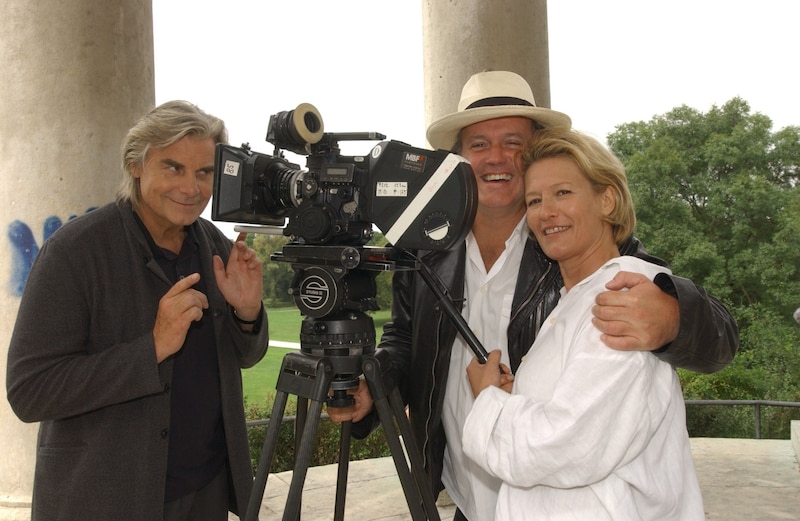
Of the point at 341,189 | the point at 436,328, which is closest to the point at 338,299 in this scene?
the point at 341,189

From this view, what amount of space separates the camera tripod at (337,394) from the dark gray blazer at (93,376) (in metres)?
0.36

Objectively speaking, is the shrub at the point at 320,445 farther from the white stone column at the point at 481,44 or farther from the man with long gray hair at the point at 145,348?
the man with long gray hair at the point at 145,348

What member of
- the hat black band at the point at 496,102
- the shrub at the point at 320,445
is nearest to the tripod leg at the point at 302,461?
the hat black band at the point at 496,102

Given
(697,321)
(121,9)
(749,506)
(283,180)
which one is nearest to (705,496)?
(749,506)

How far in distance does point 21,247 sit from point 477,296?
220 centimetres

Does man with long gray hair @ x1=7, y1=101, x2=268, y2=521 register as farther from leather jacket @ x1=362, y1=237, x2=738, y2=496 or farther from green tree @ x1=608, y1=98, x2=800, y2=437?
green tree @ x1=608, y1=98, x2=800, y2=437

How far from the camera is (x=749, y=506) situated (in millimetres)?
4262

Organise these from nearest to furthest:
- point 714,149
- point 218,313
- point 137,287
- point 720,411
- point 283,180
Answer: point 283,180, point 137,287, point 218,313, point 720,411, point 714,149

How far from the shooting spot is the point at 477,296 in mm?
2086

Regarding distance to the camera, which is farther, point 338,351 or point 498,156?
point 498,156

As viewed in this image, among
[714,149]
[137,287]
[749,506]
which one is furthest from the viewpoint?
[714,149]

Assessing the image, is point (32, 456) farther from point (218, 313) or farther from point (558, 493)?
point (558, 493)

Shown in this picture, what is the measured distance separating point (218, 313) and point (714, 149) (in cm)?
2623

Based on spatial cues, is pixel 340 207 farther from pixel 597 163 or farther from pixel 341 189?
pixel 597 163
